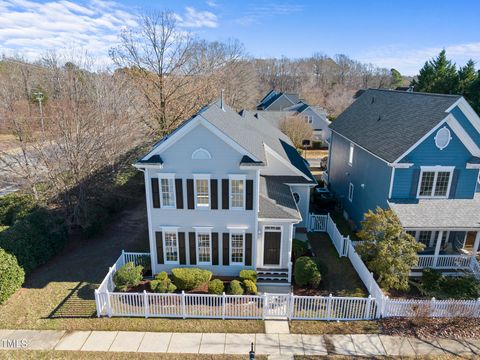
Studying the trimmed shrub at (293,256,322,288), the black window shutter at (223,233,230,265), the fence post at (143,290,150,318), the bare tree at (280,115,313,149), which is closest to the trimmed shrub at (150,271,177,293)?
the fence post at (143,290,150,318)

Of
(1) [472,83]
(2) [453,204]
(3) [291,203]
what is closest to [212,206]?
(3) [291,203]

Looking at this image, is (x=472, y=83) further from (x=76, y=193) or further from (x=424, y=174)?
(x=76, y=193)

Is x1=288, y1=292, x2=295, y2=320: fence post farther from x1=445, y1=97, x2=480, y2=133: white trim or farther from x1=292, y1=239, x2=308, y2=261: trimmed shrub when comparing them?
x1=445, y1=97, x2=480, y2=133: white trim

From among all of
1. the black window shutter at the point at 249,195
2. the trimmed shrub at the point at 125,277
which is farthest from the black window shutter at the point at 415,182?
the trimmed shrub at the point at 125,277

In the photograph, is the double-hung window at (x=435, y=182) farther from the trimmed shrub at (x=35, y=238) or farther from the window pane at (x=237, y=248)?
the trimmed shrub at (x=35, y=238)

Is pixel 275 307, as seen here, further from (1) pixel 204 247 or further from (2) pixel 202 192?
(2) pixel 202 192

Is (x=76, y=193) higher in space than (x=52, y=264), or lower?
higher
